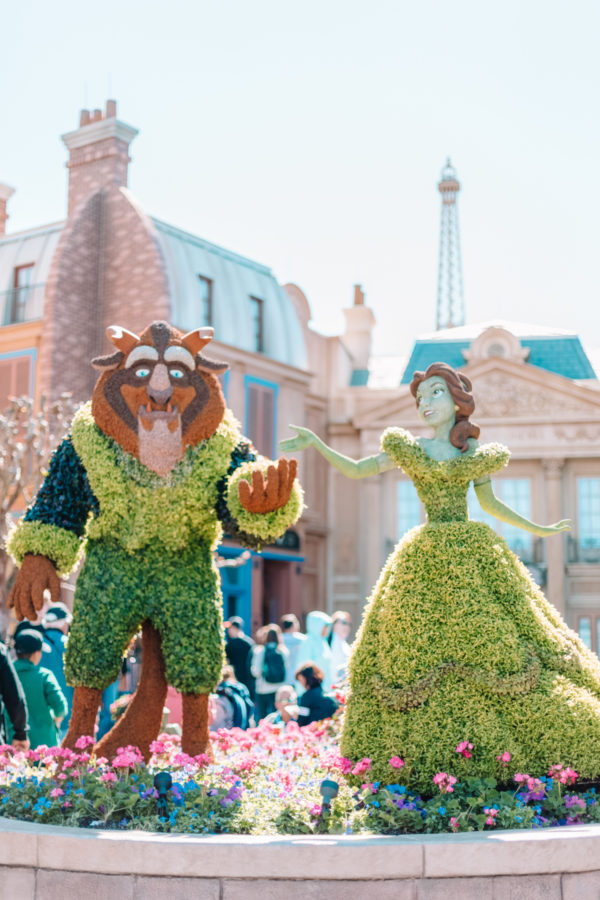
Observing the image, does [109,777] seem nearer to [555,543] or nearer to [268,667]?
[268,667]

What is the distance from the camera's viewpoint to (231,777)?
4.53 meters

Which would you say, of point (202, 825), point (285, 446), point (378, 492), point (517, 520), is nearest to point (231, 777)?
point (202, 825)

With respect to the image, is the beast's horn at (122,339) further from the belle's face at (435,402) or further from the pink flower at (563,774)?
Result: the pink flower at (563,774)

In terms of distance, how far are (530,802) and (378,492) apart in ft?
54.8

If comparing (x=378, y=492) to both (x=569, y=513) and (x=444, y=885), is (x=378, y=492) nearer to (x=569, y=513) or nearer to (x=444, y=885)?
(x=569, y=513)

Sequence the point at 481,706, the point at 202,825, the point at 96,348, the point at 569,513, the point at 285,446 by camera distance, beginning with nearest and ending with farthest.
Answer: the point at 202,825
the point at 481,706
the point at 285,446
the point at 96,348
the point at 569,513

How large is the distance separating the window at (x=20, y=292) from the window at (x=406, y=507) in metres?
8.12

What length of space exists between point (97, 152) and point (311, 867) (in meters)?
16.5

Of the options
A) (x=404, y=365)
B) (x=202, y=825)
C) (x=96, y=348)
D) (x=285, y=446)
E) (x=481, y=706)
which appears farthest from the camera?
(x=404, y=365)

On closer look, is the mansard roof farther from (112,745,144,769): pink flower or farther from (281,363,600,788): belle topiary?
(112,745,144,769): pink flower

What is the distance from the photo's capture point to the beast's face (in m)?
5.09

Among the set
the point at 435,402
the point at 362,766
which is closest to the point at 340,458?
the point at 435,402

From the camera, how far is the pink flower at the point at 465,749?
4148 millimetres

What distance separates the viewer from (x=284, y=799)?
4.26 metres
